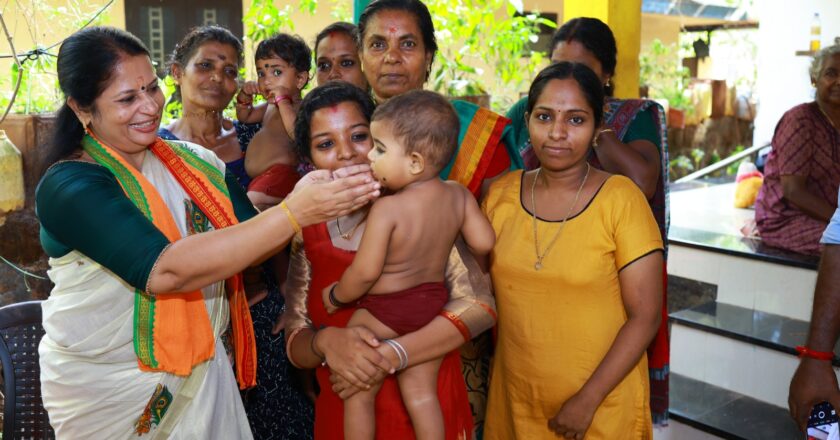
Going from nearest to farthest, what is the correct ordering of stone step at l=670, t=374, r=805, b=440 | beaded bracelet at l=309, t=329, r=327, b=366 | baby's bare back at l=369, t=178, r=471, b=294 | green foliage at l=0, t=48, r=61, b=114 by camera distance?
baby's bare back at l=369, t=178, r=471, b=294 < beaded bracelet at l=309, t=329, r=327, b=366 < stone step at l=670, t=374, r=805, b=440 < green foliage at l=0, t=48, r=61, b=114

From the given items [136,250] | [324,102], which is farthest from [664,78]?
[136,250]

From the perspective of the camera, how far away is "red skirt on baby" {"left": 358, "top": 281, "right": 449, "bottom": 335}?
2.28 m

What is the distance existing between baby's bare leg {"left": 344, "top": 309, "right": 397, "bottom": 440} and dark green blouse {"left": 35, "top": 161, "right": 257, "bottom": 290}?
2.07 feet

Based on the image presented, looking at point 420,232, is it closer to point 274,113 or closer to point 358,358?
point 358,358

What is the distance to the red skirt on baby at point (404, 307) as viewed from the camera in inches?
89.9

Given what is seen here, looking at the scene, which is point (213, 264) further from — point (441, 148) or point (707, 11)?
point (707, 11)

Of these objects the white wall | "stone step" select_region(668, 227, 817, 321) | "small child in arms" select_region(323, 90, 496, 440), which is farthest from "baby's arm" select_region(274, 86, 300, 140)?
the white wall

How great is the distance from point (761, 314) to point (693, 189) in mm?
3455

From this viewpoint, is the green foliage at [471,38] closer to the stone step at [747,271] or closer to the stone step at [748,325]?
the stone step at [747,271]

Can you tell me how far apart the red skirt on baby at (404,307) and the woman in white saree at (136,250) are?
361 mm

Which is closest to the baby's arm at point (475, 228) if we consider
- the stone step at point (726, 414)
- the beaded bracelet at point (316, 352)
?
the beaded bracelet at point (316, 352)

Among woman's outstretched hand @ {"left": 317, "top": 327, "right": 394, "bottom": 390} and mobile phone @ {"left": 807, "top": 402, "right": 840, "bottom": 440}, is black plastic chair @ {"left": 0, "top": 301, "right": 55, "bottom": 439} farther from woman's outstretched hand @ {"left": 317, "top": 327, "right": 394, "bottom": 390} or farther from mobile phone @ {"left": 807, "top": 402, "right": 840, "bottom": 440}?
mobile phone @ {"left": 807, "top": 402, "right": 840, "bottom": 440}

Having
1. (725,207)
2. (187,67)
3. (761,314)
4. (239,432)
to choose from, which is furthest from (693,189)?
(239,432)

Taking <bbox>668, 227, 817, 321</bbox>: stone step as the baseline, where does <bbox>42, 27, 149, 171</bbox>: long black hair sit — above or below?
above
